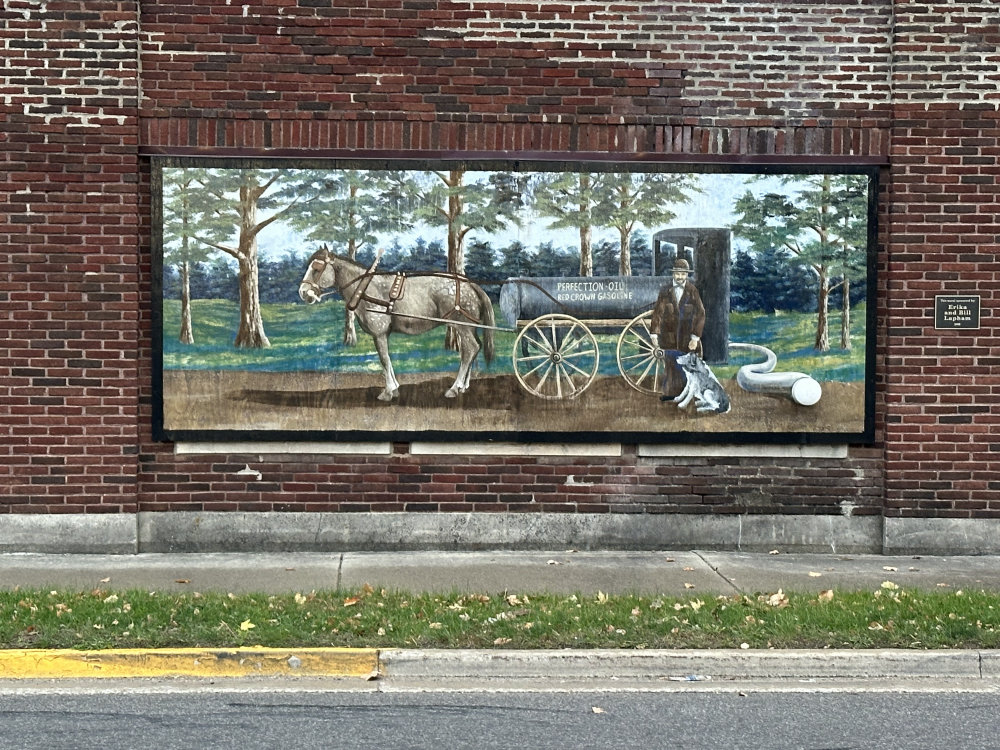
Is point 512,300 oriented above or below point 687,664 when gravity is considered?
above

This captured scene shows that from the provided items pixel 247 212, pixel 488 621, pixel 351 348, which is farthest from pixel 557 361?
pixel 488 621

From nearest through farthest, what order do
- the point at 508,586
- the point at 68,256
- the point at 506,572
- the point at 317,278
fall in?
1. the point at 508,586
2. the point at 506,572
3. the point at 68,256
4. the point at 317,278

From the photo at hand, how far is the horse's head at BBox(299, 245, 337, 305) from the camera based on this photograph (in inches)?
387

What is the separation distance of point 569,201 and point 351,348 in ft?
6.93

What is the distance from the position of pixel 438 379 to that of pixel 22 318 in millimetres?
3279

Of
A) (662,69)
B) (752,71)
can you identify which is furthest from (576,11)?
(752,71)

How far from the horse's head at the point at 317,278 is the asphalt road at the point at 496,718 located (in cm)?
397

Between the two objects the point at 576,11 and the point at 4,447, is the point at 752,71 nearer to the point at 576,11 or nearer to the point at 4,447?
the point at 576,11

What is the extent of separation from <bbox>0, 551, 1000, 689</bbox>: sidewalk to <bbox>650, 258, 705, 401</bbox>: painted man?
56.4 inches

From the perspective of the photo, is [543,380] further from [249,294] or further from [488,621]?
[488,621]

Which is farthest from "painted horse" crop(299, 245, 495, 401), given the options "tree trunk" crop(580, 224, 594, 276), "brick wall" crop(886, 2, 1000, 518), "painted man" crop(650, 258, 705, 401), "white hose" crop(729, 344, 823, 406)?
"brick wall" crop(886, 2, 1000, 518)

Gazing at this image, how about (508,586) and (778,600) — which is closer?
(778,600)

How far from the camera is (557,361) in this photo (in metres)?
9.94

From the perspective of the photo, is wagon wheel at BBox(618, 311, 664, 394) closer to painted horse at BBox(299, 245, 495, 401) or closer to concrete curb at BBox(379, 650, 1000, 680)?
painted horse at BBox(299, 245, 495, 401)
